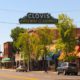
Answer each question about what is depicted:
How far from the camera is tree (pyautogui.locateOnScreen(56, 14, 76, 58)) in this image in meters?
68.5

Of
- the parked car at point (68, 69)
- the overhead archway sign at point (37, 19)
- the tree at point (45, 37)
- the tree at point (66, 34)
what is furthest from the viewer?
the tree at point (45, 37)

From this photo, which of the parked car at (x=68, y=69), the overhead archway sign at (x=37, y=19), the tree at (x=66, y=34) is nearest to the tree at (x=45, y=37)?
the tree at (x=66, y=34)

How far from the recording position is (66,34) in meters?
68.4

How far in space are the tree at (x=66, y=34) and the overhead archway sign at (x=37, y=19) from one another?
1088 inches

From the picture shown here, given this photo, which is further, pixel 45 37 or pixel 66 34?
pixel 45 37

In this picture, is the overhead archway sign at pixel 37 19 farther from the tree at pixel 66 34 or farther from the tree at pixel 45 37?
the tree at pixel 45 37

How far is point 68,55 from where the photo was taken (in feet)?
236

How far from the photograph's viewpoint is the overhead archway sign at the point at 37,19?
39.2 m

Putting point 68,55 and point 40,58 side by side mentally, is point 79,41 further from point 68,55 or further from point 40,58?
point 40,58

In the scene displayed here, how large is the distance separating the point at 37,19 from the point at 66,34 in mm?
29519

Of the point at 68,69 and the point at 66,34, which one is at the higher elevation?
the point at 66,34

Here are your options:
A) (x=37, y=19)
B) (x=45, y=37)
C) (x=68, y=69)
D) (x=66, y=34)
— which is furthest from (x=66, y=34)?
(x=37, y=19)

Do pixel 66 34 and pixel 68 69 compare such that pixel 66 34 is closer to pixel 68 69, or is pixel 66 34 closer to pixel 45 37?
pixel 68 69

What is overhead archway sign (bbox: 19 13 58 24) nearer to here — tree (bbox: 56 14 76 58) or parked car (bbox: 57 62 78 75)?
parked car (bbox: 57 62 78 75)
